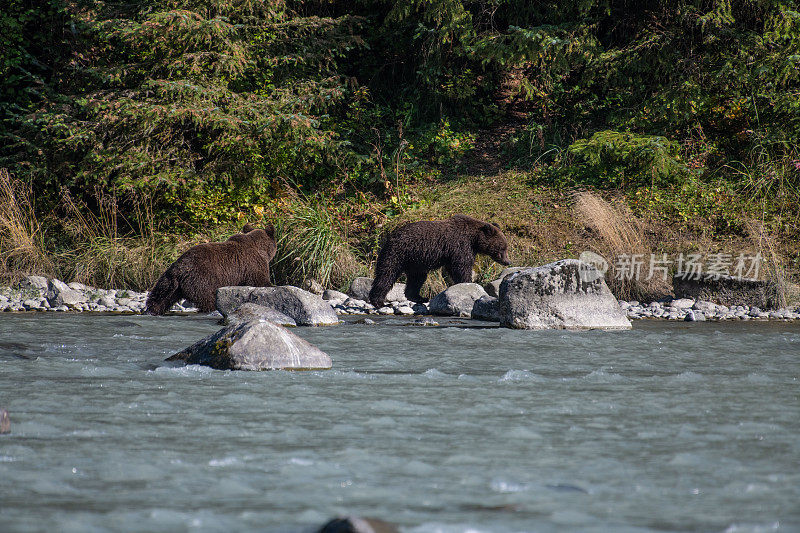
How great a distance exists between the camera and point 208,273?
30.5 ft

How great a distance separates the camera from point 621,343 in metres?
7.25

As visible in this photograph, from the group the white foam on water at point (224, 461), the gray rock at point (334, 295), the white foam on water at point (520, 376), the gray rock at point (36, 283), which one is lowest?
the gray rock at point (36, 283)

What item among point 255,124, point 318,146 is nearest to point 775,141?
point 318,146

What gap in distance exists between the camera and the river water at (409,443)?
2633 millimetres

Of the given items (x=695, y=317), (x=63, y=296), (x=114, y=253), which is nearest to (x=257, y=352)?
(x=695, y=317)

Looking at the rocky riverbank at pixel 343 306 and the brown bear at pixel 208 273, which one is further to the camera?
the rocky riverbank at pixel 343 306

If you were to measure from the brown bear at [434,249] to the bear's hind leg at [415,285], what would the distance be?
4 centimetres

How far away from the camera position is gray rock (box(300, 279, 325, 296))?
12.2m

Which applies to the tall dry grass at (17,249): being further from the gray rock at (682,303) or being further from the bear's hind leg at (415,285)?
the gray rock at (682,303)

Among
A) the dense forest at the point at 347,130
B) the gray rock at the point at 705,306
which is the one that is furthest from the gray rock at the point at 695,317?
the dense forest at the point at 347,130

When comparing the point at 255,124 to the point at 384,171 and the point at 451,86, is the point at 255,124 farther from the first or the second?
the point at 451,86

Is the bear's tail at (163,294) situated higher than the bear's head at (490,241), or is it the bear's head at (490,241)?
the bear's head at (490,241)

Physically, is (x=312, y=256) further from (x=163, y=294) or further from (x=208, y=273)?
(x=163, y=294)

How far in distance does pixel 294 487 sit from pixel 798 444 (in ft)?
7.24
